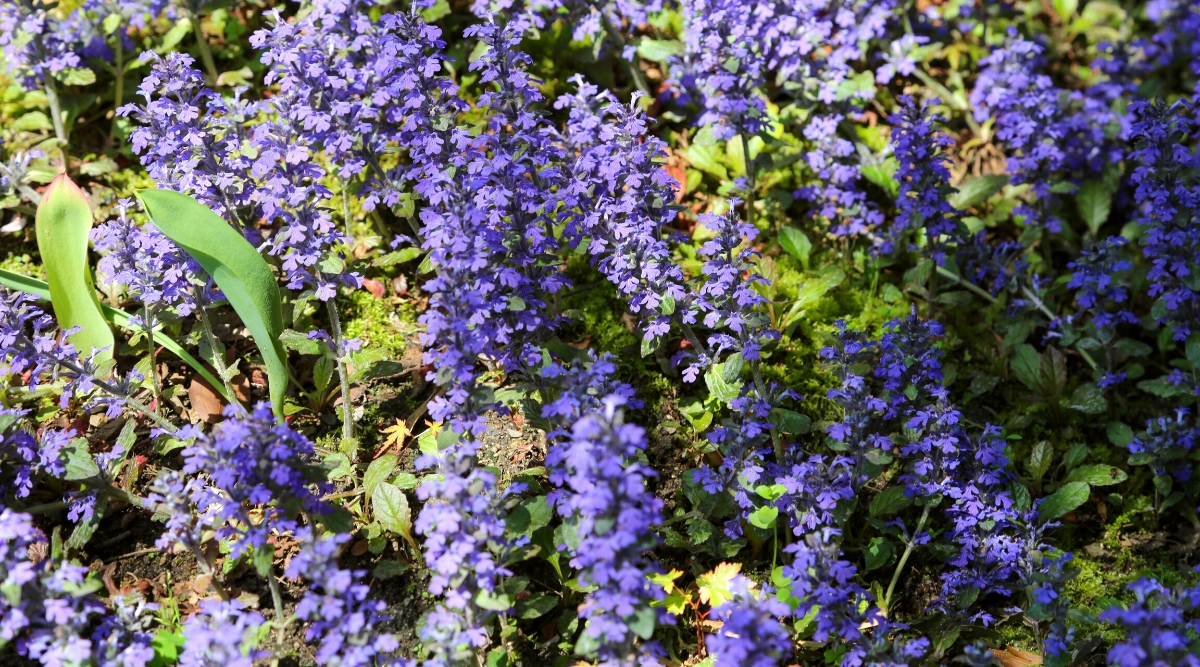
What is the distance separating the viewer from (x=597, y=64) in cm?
593

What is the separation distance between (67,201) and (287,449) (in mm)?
1857

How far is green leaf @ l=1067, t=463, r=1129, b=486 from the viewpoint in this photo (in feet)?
14.9

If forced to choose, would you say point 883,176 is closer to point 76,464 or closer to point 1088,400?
point 1088,400

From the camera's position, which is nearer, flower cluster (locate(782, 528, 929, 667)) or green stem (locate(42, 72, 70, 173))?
flower cluster (locate(782, 528, 929, 667))

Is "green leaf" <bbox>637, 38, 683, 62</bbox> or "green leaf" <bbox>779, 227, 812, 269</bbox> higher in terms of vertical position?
"green leaf" <bbox>637, 38, 683, 62</bbox>

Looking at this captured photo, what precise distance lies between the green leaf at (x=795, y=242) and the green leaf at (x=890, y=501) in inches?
62.6

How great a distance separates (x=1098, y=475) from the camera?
15.0ft

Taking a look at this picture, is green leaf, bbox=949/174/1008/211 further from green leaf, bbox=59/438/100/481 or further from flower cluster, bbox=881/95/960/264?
green leaf, bbox=59/438/100/481

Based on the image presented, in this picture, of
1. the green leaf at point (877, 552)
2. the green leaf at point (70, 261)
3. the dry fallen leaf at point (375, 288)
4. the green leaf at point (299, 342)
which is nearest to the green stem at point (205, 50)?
the green leaf at point (70, 261)

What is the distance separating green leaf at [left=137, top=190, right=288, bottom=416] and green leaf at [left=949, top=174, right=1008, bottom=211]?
3.73 meters

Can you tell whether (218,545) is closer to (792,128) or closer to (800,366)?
(800,366)

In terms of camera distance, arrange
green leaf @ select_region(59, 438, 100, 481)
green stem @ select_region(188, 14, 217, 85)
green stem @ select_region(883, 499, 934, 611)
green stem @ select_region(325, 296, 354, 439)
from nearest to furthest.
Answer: green leaf @ select_region(59, 438, 100, 481), green stem @ select_region(883, 499, 934, 611), green stem @ select_region(325, 296, 354, 439), green stem @ select_region(188, 14, 217, 85)

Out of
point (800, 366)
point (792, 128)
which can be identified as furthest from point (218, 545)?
point (792, 128)

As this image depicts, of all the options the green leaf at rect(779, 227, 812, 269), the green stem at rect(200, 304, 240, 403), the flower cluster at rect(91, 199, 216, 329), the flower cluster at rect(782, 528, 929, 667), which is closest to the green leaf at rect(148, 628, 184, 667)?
the green stem at rect(200, 304, 240, 403)
